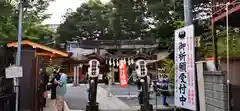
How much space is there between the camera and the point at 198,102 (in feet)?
26.3

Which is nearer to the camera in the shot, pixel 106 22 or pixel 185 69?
pixel 185 69

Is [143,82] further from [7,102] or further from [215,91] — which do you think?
[215,91]

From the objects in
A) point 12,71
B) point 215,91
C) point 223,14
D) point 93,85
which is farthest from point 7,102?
point 223,14

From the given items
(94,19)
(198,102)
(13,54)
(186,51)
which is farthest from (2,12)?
(94,19)

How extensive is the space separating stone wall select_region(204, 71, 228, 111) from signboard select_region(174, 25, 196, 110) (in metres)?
0.34

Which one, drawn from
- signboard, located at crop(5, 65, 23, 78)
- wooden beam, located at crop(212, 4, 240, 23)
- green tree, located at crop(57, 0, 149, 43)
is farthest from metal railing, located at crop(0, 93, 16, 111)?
green tree, located at crop(57, 0, 149, 43)

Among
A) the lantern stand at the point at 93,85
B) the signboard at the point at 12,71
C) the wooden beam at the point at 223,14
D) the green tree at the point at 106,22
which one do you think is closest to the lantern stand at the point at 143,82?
the lantern stand at the point at 93,85

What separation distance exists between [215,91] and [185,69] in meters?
Answer: 1.26

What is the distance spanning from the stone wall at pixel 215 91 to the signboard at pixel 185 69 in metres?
0.34

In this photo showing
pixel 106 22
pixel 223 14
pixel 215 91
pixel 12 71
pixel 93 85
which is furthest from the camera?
pixel 106 22

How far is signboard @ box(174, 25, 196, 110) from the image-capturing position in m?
7.80

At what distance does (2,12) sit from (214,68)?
6.94m

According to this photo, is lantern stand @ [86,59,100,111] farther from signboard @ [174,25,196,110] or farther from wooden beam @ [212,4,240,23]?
wooden beam @ [212,4,240,23]

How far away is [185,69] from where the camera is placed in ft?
26.7
